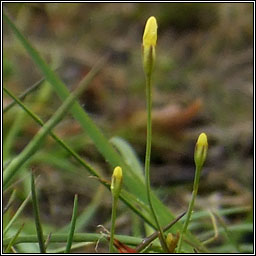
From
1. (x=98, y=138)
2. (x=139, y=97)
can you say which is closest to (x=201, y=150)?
(x=98, y=138)

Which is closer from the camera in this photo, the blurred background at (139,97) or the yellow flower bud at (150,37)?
the yellow flower bud at (150,37)

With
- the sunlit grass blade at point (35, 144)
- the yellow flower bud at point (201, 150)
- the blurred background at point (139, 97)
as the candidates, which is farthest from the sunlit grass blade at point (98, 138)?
the blurred background at point (139, 97)

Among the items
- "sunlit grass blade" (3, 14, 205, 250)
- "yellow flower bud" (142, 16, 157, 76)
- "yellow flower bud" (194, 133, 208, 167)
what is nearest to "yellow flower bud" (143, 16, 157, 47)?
"yellow flower bud" (142, 16, 157, 76)

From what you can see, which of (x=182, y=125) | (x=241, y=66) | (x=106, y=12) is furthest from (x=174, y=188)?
(x=106, y=12)

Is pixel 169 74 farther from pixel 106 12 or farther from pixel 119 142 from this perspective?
pixel 119 142

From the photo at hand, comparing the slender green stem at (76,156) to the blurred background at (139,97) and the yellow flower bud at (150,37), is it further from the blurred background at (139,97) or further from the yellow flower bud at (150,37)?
the blurred background at (139,97)

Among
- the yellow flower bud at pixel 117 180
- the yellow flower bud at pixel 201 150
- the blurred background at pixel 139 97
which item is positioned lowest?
the yellow flower bud at pixel 117 180

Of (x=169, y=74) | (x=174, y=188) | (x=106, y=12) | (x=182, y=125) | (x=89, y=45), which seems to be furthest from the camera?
(x=106, y=12)

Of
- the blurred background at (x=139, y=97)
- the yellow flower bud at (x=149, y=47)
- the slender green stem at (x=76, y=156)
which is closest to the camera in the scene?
the yellow flower bud at (x=149, y=47)

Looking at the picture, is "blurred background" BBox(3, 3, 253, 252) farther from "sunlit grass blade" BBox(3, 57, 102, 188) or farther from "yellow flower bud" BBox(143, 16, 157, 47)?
"yellow flower bud" BBox(143, 16, 157, 47)
